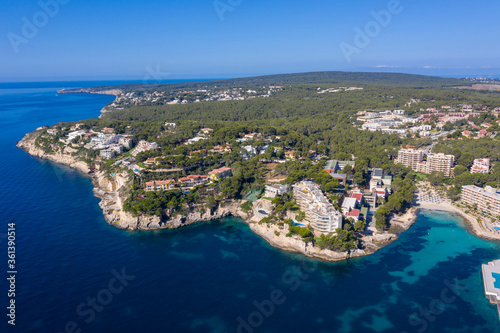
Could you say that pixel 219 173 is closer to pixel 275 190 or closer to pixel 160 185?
pixel 160 185

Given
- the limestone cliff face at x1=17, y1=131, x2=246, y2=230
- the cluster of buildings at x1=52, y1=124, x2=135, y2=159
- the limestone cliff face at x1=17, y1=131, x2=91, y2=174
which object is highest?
the cluster of buildings at x1=52, y1=124, x2=135, y2=159

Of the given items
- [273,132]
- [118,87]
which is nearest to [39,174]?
[273,132]

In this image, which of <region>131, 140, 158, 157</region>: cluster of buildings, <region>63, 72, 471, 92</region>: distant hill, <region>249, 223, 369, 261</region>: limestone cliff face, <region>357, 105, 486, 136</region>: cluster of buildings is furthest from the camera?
<region>63, 72, 471, 92</region>: distant hill

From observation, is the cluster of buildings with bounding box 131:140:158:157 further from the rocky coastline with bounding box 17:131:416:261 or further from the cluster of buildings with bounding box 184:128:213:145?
the rocky coastline with bounding box 17:131:416:261

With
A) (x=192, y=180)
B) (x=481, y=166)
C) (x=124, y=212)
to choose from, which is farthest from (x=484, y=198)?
(x=124, y=212)

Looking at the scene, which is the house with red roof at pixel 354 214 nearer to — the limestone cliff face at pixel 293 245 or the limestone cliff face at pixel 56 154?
the limestone cliff face at pixel 293 245

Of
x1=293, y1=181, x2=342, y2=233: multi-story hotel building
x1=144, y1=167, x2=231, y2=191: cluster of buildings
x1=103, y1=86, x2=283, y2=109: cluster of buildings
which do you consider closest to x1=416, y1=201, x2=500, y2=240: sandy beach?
x1=293, y1=181, x2=342, y2=233: multi-story hotel building
